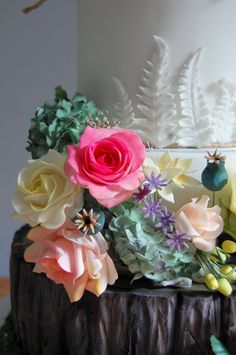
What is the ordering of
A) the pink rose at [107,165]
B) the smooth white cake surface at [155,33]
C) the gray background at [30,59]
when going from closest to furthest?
the pink rose at [107,165] → the smooth white cake surface at [155,33] → the gray background at [30,59]

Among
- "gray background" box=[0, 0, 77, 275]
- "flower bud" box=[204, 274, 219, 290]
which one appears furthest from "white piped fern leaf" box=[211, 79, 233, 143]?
"gray background" box=[0, 0, 77, 275]

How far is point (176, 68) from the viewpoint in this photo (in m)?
0.67

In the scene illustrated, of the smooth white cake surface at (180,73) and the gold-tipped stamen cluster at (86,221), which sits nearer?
the gold-tipped stamen cluster at (86,221)

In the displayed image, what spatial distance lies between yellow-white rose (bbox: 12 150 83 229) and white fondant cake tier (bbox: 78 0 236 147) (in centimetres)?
16

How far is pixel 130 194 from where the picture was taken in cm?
56

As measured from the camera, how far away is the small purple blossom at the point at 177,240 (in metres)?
0.57

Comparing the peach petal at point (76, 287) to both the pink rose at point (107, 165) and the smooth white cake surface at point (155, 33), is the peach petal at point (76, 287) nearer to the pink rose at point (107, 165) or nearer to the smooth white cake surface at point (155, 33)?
the pink rose at point (107, 165)

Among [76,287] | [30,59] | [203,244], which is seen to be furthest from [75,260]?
[30,59]

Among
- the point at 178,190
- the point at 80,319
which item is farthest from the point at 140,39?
the point at 80,319

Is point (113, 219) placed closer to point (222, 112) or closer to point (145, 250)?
point (145, 250)

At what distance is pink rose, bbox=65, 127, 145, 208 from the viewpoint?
54 cm

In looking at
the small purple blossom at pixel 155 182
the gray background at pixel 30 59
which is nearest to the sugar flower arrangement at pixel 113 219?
the small purple blossom at pixel 155 182

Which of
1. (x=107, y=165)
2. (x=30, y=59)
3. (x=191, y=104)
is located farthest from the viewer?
(x=30, y=59)

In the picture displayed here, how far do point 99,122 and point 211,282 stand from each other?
0.27 meters
